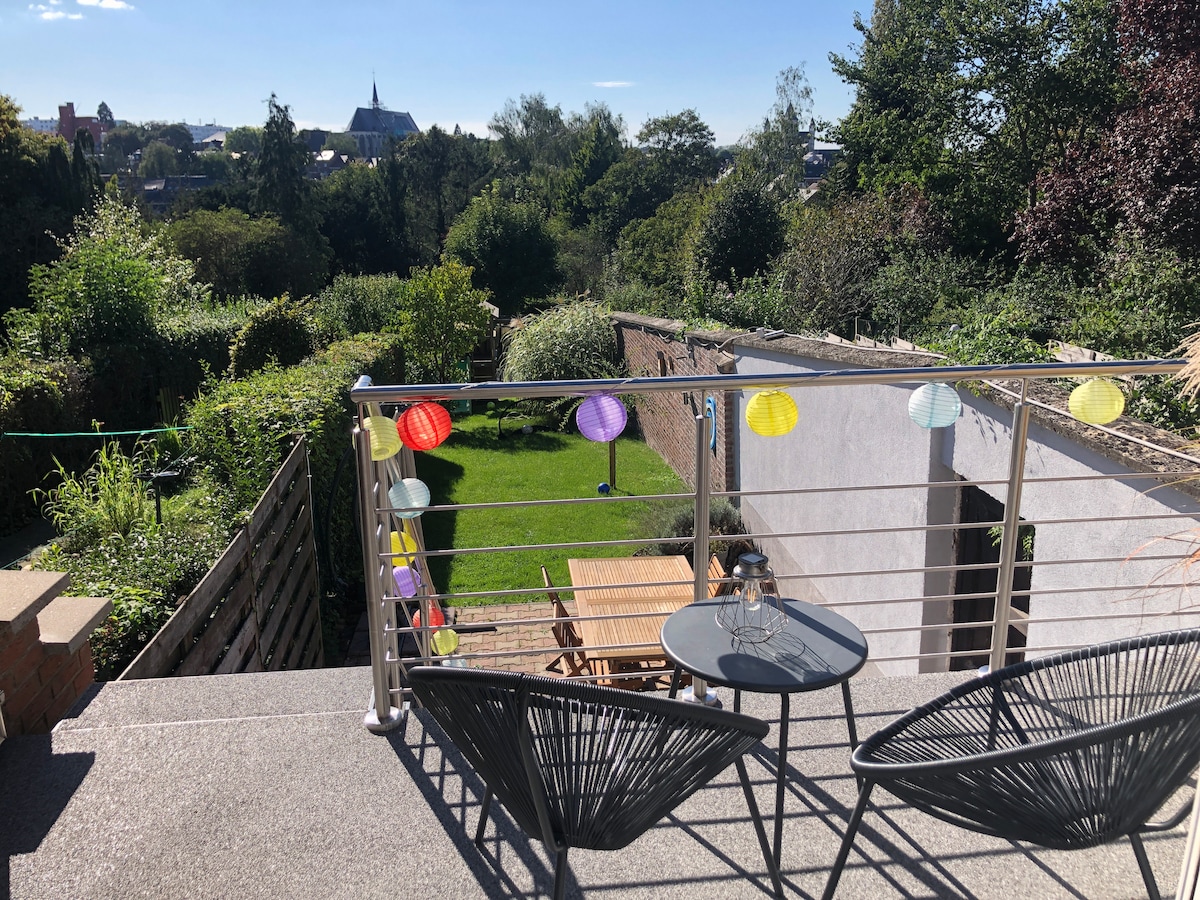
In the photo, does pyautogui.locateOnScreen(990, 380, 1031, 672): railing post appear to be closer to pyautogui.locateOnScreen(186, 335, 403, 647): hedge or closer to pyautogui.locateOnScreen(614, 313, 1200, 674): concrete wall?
pyautogui.locateOnScreen(614, 313, 1200, 674): concrete wall

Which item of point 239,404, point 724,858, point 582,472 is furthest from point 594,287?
point 724,858

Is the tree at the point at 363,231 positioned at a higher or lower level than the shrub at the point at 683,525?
higher

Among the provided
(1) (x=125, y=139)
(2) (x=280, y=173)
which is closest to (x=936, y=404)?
(2) (x=280, y=173)

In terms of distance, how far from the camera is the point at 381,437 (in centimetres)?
249

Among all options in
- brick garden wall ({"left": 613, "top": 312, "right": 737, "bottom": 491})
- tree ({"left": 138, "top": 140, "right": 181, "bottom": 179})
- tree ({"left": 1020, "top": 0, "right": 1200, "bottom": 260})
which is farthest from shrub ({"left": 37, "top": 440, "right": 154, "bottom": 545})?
tree ({"left": 138, "top": 140, "right": 181, "bottom": 179})

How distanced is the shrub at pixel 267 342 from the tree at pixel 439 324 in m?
4.33

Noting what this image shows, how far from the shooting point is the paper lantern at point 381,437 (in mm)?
2471

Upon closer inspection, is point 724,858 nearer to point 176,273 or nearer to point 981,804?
point 981,804

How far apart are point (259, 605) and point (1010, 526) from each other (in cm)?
395

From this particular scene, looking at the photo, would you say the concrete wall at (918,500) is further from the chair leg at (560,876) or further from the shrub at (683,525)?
the chair leg at (560,876)

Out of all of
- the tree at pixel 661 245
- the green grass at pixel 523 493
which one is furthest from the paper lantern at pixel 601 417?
the tree at pixel 661 245

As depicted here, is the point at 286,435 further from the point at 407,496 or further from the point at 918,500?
the point at 918,500

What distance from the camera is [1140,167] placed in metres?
9.77

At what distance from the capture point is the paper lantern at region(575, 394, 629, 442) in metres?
2.61
